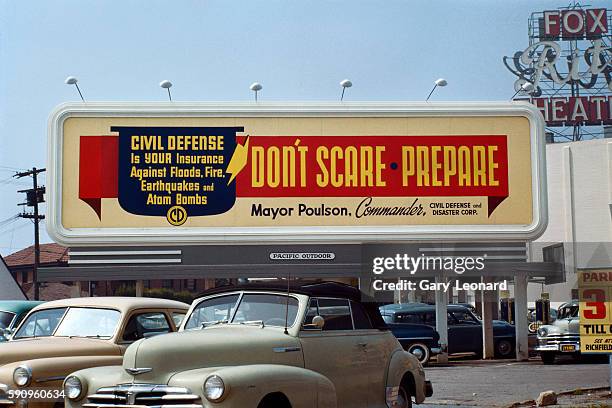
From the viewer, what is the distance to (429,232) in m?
15.5

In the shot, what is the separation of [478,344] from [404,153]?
8371 millimetres

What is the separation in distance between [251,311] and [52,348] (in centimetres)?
218

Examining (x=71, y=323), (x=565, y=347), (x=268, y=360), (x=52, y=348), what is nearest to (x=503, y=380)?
(x=565, y=347)

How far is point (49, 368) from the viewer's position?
8703mm

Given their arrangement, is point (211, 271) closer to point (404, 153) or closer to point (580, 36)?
point (404, 153)

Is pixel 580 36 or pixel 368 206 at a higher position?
pixel 580 36

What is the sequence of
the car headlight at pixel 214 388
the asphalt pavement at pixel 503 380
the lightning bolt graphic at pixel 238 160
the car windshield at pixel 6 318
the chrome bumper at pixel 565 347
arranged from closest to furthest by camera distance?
1. the car headlight at pixel 214 388
2. the asphalt pavement at pixel 503 380
3. the car windshield at pixel 6 318
4. the lightning bolt graphic at pixel 238 160
5. the chrome bumper at pixel 565 347

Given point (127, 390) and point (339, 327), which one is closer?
point (127, 390)

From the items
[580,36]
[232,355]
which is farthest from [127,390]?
[580,36]

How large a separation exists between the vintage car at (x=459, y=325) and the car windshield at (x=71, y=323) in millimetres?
11634

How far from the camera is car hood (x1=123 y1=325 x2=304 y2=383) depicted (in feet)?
24.3

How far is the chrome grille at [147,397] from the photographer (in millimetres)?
7082

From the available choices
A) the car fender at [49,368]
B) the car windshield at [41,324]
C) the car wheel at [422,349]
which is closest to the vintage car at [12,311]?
the car windshield at [41,324]

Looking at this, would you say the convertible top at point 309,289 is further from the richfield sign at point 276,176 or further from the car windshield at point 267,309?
the richfield sign at point 276,176
